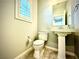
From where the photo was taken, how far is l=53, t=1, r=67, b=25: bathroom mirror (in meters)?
2.88

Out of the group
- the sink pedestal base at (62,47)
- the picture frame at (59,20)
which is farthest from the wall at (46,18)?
the sink pedestal base at (62,47)

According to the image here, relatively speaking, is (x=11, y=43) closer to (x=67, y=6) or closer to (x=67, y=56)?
(x=67, y=56)

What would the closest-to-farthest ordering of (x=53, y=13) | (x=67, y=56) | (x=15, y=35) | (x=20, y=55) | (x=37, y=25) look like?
(x=15, y=35) → (x=20, y=55) → (x=67, y=56) → (x=53, y=13) → (x=37, y=25)

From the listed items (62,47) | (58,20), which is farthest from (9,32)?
(58,20)

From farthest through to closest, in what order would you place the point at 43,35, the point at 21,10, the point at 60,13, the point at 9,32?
1. the point at 43,35
2. the point at 60,13
3. the point at 21,10
4. the point at 9,32

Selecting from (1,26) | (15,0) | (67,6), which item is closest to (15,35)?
(1,26)

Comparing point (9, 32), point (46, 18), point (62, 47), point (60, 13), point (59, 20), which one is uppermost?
point (60, 13)

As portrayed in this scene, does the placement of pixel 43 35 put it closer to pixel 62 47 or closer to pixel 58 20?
pixel 58 20

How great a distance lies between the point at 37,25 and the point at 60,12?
112cm

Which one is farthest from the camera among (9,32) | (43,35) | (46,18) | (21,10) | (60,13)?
(46,18)

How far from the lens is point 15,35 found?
82.0 inches

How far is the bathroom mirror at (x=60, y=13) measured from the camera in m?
2.88

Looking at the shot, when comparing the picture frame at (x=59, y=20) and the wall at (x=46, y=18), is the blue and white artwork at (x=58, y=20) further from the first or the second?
the wall at (x=46, y=18)

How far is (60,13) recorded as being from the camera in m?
2.99
